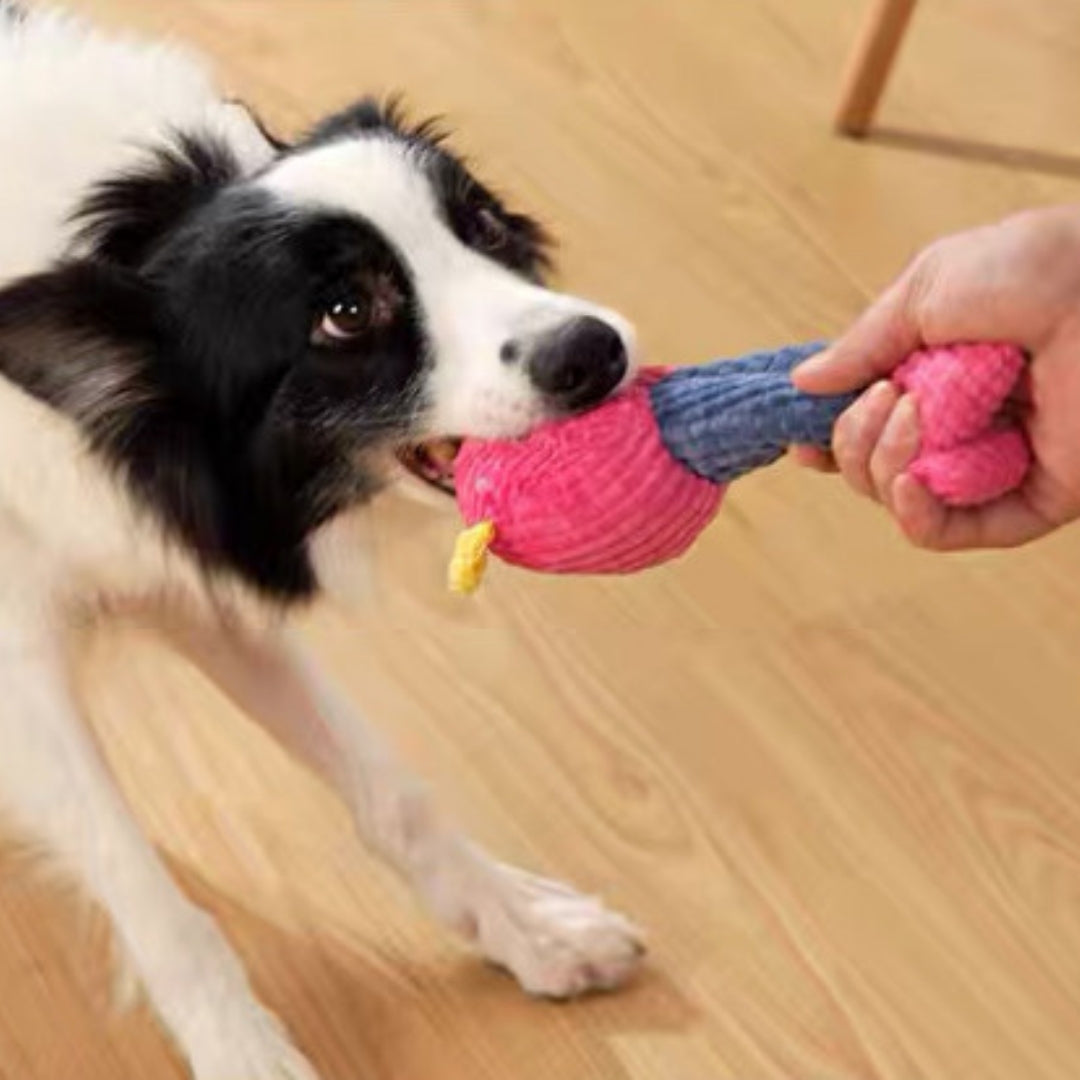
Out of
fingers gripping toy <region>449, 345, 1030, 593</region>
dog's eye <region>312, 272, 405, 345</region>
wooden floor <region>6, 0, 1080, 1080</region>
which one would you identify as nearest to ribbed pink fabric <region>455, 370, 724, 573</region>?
fingers gripping toy <region>449, 345, 1030, 593</region>

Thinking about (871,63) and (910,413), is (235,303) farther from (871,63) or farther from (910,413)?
(871,63)

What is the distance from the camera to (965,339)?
104cm

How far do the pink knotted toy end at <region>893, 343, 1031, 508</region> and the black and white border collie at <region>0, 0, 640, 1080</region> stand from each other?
0.20 metres

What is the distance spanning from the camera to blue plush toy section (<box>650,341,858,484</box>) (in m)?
1.09

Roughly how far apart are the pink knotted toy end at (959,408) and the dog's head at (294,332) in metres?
0.20

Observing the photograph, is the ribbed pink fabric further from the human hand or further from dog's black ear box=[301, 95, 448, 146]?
dog's black ear box=[301, 95, 448, 146]

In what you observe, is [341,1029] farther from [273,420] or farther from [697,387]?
[697,387]

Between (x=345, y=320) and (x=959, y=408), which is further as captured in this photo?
(x=345, y=320)

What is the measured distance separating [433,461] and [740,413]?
0.78ft

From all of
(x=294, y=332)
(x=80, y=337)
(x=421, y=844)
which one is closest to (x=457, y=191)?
(x=294, y=332)

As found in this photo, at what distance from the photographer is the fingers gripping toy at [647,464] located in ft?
3.57

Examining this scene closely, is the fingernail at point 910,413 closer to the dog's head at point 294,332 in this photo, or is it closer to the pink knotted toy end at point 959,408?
the pink knotted toy end at point 959,408

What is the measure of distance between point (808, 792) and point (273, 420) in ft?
1.96

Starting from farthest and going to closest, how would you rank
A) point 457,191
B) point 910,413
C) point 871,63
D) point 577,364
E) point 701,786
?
point 871,63 → point 701,786 → point 457,191 → point 577,364 → point 910,413
